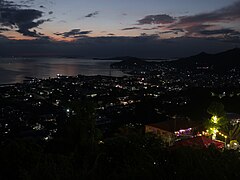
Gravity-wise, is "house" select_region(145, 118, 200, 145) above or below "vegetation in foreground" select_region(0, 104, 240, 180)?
below

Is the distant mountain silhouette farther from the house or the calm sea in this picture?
the house

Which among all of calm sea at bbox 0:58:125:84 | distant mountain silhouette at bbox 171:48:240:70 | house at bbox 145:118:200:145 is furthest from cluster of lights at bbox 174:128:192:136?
distant mountain silhouette at bbox 171:48:240:70

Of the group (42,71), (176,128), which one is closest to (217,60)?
(42,71)

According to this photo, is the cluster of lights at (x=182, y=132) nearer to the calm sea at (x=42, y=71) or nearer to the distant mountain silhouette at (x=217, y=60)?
the calm sea at (x=42, y=71)

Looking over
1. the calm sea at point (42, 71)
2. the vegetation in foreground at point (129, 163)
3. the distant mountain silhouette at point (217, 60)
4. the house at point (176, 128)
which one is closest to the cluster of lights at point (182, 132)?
the house at point (176, 128)

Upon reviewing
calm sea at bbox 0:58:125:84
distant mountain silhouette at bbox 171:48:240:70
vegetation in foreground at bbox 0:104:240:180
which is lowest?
calm sea at bbox 0:58:125:84

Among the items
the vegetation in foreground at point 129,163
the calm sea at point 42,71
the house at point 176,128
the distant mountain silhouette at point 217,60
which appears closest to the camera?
the vegetation in foreground at point 129,163

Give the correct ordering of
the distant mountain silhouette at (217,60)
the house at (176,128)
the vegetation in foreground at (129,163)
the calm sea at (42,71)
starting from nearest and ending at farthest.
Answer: the vegetation in foreground at (129,163), the house at (176,128), the calm sea at (42,71), the distant mountain silhouette at (217,60)

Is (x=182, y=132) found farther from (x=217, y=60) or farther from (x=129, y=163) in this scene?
(x=217, y=60)

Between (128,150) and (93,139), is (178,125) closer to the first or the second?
(93,139)
